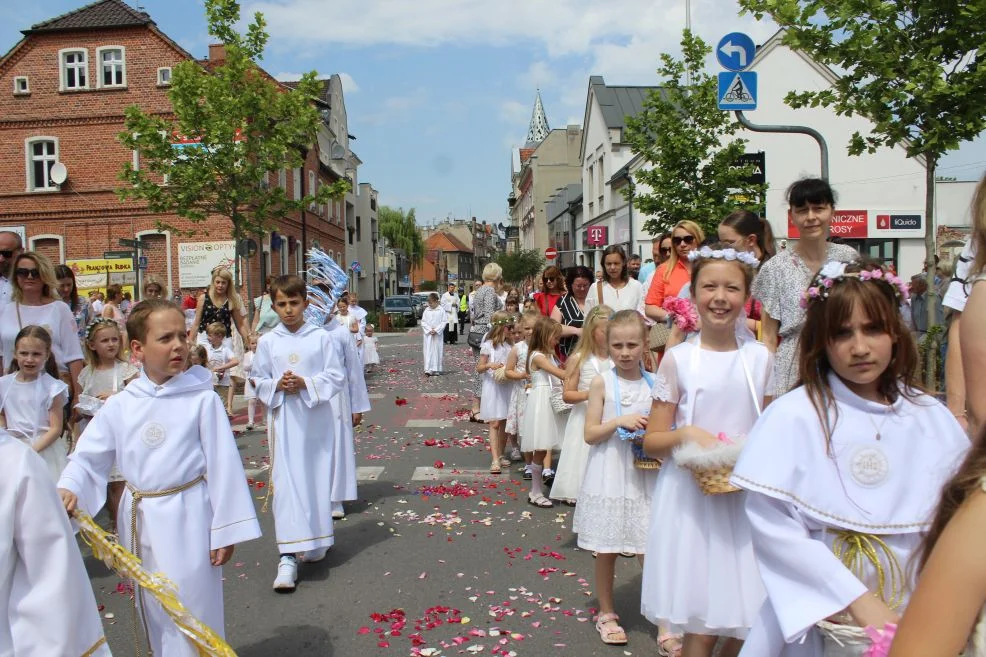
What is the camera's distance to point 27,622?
242cm

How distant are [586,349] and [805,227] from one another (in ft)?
6.94

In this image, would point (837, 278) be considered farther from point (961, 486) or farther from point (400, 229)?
point (400, 229)

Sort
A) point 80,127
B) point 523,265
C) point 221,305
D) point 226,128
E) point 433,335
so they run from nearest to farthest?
point 221,305, point 226,128, point 433,335, point 80,127, point 523,265

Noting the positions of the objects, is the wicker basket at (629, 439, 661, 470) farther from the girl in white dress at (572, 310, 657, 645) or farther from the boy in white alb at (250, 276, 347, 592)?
the boy in white alb at (250, 276, 347, 592)

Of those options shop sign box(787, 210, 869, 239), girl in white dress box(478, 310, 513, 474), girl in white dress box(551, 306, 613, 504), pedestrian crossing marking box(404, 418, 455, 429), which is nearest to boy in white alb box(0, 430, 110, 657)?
girl in white dress box(551, 306, 613, 504)

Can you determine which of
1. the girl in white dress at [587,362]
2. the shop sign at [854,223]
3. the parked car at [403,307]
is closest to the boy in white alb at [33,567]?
the girl in white dress at [587,362]

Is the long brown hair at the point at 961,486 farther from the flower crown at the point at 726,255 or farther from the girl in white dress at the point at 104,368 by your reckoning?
the girl in white dress at the point at 104,368

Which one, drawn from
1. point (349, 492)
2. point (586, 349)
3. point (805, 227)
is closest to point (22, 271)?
point (349, 492)

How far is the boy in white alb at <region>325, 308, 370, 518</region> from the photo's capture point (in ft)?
22.5

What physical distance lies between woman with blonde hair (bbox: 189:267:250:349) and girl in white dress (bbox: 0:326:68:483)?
325 cm

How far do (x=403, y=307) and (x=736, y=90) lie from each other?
3651 centimetres

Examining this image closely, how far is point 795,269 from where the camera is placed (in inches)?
169

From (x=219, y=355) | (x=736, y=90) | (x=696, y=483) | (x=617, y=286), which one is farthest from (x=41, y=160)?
(x=696, y=483)

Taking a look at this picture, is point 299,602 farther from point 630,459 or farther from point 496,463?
point 496,463
